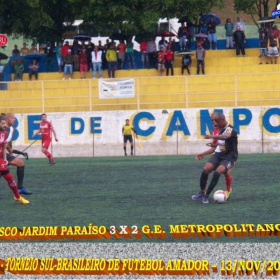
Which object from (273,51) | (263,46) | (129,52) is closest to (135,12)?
(129,52)

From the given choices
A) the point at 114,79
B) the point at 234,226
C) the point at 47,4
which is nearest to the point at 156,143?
the point at 114,79

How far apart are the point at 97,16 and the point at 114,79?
5.31m

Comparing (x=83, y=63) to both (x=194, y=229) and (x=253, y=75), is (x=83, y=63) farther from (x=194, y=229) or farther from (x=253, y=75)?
(x=194, y=229)

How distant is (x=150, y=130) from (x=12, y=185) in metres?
19.2

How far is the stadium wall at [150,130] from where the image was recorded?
1449 inches

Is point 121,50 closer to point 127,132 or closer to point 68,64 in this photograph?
point 68,64

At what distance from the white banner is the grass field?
850cm

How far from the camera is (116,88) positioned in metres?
38.5

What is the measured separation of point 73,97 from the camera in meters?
39.2

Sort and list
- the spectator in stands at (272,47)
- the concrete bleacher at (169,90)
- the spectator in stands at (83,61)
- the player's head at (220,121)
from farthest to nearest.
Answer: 1. the spectator in stands at (83,61)
2. the spectator in stands at (272,47)
3. the concrete bleacher at (169,90)
4. the player's head at (220,121)

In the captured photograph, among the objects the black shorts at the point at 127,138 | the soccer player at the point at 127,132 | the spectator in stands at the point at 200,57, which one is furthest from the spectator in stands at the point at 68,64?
the spectator in stands at the point at 200,57

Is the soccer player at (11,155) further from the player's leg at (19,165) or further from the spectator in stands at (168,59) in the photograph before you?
the spectator in stands at (168,59)

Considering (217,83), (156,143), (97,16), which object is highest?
(97,16)

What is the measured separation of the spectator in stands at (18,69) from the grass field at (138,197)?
11972 mm
